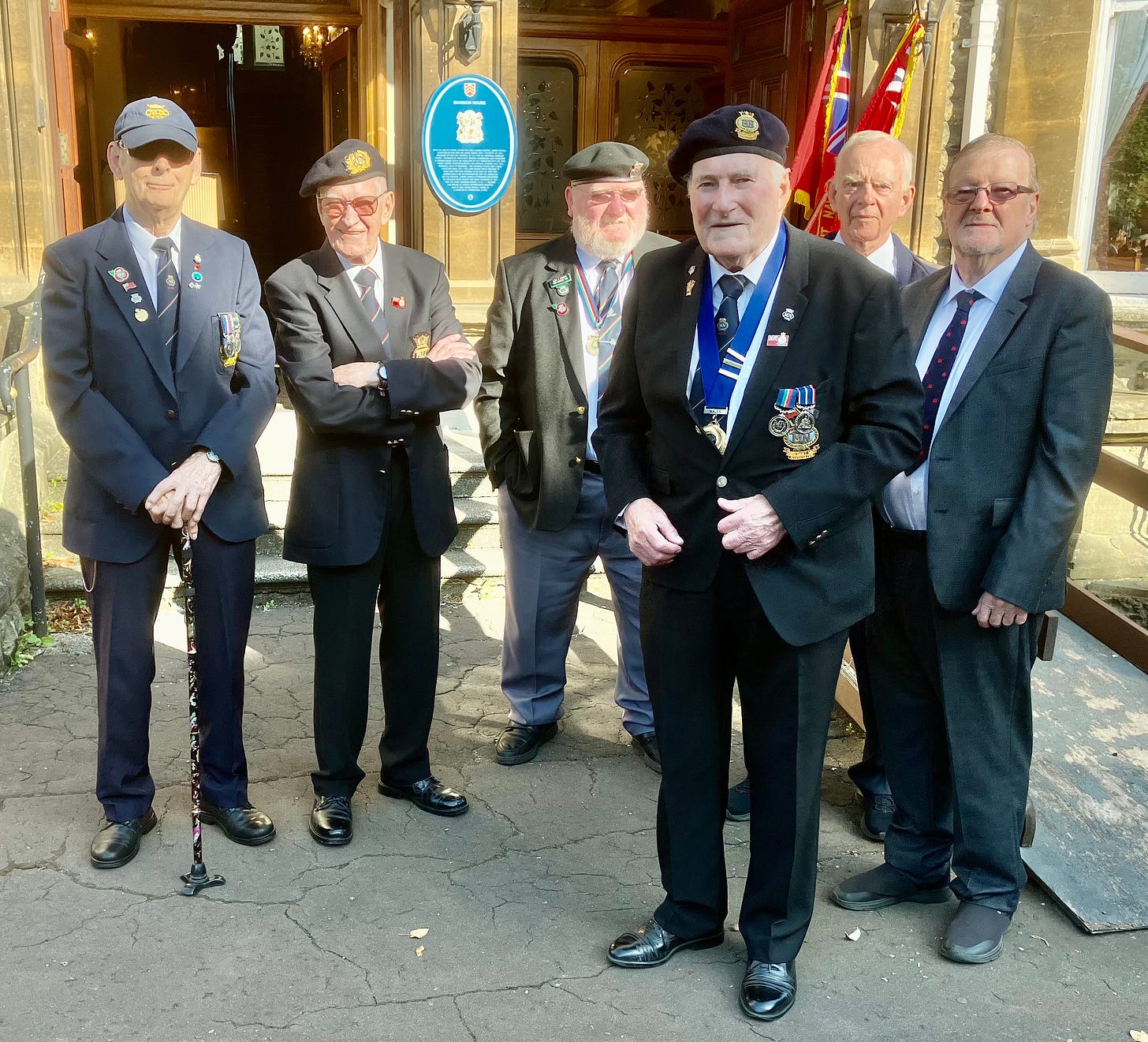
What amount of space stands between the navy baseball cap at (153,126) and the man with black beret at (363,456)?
0.36 metres

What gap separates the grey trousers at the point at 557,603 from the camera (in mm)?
4230

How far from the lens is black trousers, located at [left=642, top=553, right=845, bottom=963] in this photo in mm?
2879

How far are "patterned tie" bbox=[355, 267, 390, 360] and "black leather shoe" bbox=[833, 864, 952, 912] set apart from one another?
2.07 meters

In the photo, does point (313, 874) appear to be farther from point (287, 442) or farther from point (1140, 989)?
point (287, 442)

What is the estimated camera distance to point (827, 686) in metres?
2.92

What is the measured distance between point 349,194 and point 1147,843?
303 centimetres

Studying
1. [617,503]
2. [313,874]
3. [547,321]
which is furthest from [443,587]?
[617,503]

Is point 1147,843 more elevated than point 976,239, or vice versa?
point 976,239

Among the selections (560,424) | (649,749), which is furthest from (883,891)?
(560,424)

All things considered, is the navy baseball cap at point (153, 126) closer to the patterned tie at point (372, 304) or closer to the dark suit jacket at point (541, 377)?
the patterned tie at point (372, 304)

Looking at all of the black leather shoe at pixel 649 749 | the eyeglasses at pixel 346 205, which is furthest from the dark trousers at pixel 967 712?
the eyeglasses at pixel 346 205

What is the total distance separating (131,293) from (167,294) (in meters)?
0.11

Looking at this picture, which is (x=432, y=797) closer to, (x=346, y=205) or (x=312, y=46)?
(x=346, y=205)

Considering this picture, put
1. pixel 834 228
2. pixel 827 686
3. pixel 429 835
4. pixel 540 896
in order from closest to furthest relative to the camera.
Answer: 1. pixel 827 686
2. pixel 540 896
3. pixel 429 835
4. pixel 834 228
